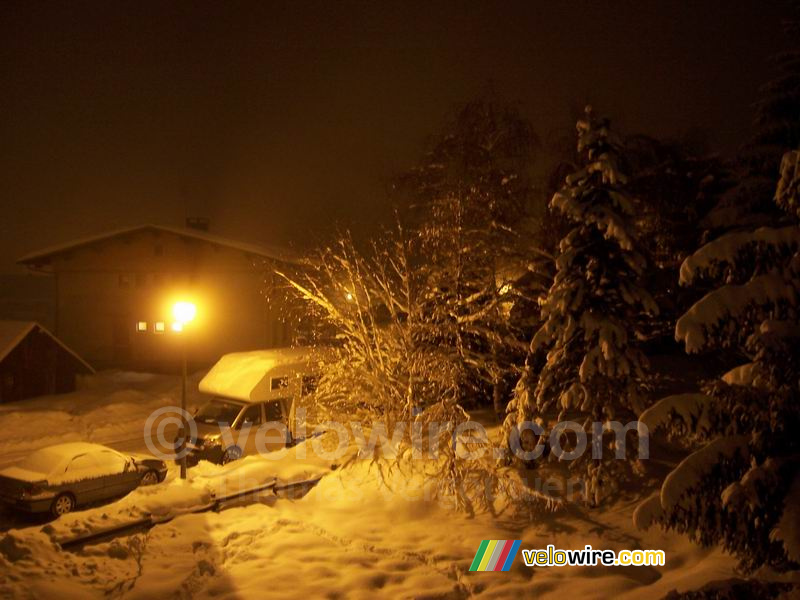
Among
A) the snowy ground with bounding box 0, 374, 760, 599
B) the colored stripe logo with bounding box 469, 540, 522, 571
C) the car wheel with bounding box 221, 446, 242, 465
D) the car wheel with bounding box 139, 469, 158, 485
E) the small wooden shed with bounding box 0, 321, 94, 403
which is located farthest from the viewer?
the small wooden shed with bounding box 0, 321, 94, 403

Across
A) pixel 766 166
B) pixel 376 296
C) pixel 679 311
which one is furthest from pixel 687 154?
pixel 376 296

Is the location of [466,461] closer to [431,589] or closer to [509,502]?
[509,502]

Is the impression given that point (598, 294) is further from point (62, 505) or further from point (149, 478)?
point (62, 505)

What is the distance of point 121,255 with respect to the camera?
32406 mm

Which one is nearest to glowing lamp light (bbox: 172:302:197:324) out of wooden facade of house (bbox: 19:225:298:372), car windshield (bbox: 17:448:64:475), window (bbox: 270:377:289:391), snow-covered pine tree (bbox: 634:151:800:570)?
window (bbox: 270:377:289:391)

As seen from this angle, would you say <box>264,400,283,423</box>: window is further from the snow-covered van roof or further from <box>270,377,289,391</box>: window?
<box>270,377,289,391</box>: window

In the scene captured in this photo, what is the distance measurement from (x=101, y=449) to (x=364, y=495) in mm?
6115

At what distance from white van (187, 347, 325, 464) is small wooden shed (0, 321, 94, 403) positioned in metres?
11.5

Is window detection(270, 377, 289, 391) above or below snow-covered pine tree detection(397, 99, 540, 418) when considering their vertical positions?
below

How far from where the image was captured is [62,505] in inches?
492

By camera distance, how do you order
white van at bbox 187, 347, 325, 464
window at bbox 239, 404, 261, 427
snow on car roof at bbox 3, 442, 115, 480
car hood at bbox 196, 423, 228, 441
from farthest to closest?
window at bbox 239, 404, 261, 427 < car hood at bbox 196, 423, 228, 441 < white van at bbox 187, 347, 325, 464 < snow on car roof at bbox 3, 442, 115, 480

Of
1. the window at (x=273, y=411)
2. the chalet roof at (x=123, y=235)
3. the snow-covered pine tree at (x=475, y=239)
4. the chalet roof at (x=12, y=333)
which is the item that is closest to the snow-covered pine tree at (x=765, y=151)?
the snow-covered pine tree at (x=475, y=239)

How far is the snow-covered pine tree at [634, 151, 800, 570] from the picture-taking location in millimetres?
5621

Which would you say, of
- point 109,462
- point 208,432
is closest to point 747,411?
point 109,462
